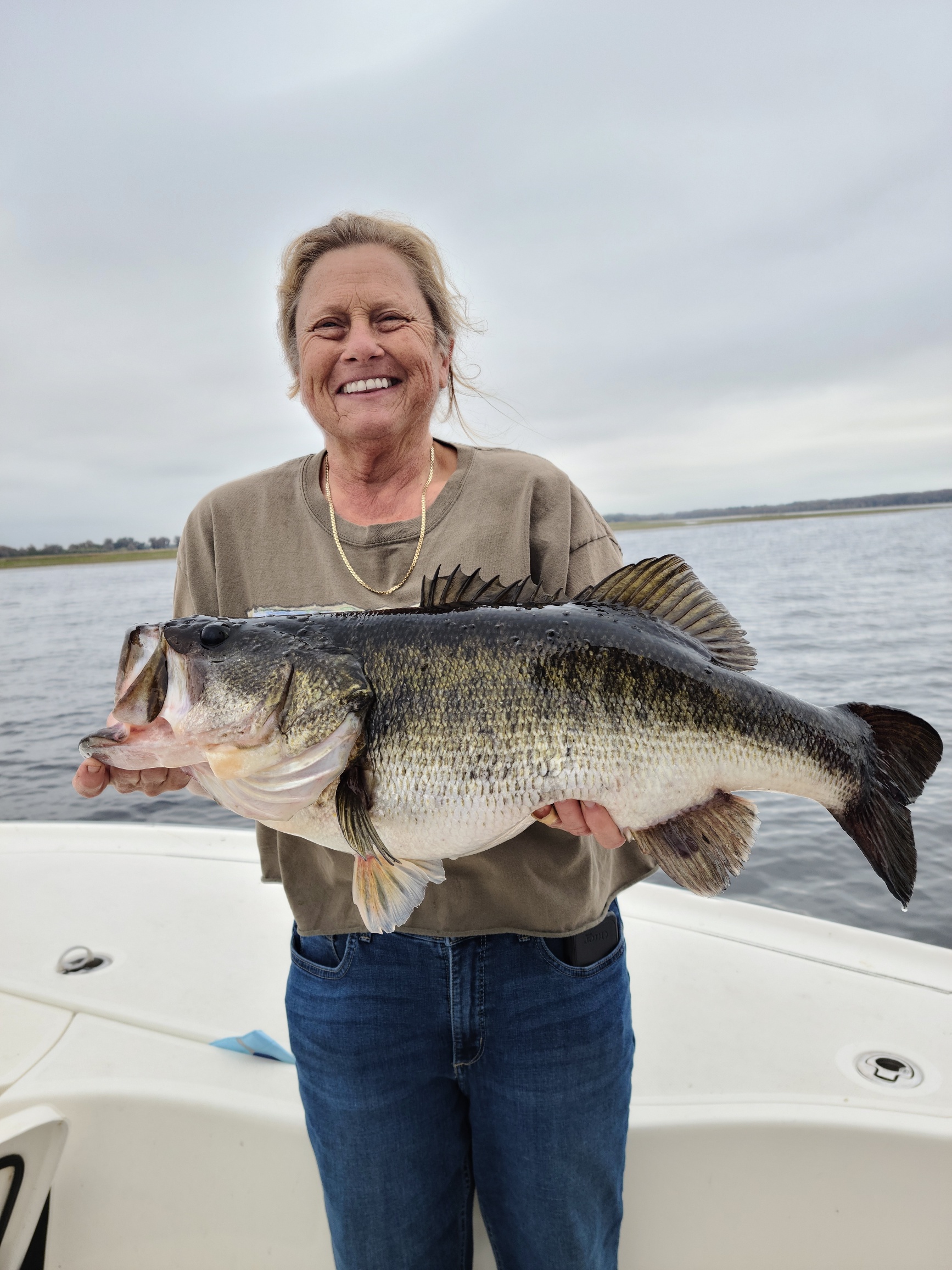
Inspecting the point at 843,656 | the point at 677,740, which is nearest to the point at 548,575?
the point at 677,740

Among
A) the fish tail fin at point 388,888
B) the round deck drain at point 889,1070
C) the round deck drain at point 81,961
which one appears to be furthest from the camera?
the round deck drain at point 81,961

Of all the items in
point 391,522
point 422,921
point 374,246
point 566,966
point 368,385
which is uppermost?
point 374,246

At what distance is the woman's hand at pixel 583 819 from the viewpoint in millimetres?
1889

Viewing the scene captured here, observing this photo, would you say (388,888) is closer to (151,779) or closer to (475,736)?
(475,736)

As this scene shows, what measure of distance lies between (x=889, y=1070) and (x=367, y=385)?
2726 millimetres

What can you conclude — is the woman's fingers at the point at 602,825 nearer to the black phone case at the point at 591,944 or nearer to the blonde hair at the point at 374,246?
the black phone case at the point at 591,944

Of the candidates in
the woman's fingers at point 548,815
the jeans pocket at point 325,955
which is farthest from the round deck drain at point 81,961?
the woman's fingers at point 548,815

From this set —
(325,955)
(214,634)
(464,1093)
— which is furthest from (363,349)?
(464,1093)

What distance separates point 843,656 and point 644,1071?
1382 cm

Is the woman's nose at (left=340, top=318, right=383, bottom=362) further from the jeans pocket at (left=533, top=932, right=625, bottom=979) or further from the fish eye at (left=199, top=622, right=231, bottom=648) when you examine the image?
the jeans pocket at (left=533, top=932, right=625, bottom=979)

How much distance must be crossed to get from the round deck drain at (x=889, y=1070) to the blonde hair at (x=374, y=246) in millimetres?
2698

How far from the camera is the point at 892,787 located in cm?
206

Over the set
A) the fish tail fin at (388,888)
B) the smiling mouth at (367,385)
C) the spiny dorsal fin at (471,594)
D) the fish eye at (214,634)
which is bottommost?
the fish tail fin at (388,888)

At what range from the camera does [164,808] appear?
30.9 feet
